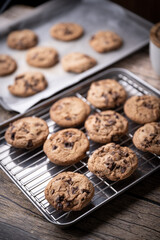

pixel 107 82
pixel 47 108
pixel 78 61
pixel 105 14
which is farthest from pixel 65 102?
pixel 105 14

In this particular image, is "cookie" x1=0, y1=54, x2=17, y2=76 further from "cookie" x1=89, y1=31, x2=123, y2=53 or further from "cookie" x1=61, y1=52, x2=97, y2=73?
"cookie" x1=89, y1=31, x2=123, y2=53

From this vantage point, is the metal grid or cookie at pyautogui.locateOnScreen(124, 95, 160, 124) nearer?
the metal grid

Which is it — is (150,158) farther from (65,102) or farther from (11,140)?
(11,140)

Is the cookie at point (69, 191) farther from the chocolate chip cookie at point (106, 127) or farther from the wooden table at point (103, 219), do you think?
the chocolate chip cookie at point (106, 127)

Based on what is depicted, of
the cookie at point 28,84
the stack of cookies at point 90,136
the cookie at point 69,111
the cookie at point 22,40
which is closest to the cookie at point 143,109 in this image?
the stack of cookies at point 90,136

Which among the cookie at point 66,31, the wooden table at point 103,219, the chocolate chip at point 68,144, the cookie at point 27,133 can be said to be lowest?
the wooden table at point 103,219

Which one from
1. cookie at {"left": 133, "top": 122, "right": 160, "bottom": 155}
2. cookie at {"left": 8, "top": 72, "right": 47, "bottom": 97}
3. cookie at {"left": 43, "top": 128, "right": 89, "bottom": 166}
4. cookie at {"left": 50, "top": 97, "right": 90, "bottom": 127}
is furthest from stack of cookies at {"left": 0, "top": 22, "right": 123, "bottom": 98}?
cookie at {"left": 133, "top": 122, "right": 160, "bottom": 155}

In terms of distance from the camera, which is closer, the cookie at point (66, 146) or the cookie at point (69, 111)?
the cookie at point (66, 146)
